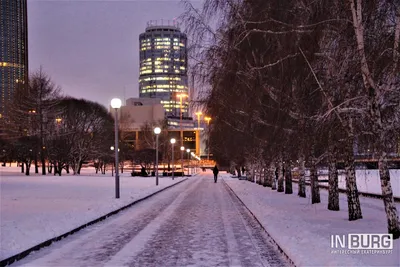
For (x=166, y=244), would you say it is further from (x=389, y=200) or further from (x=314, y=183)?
(x=314, y=183)

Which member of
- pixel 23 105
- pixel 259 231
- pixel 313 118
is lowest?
pixel 259 231

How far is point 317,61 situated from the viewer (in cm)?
1124

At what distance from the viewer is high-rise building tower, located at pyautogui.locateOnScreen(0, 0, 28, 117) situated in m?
121

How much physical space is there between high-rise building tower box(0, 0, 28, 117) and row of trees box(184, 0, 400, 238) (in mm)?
114082

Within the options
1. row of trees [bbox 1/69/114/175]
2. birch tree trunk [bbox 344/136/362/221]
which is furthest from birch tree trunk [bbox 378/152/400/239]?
row of trees [bbox 1/69/114/175]

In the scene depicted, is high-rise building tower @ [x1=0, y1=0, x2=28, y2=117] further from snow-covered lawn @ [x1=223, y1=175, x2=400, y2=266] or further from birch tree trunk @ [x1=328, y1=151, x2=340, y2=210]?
birch tree trunk @ [x1=328, y1=151, x2=340, y2=210]

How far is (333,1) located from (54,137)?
58064 millimetres

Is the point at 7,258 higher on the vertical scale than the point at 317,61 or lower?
lower

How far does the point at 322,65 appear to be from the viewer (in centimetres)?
1155

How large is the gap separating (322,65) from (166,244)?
19.0 ft

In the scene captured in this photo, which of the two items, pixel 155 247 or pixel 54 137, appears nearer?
pixel 155 247

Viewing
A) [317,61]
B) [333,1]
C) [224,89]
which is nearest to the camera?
[333,1]

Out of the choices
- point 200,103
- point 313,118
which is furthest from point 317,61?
point 200,103

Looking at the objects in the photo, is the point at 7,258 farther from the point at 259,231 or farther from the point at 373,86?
the point at 373,86
